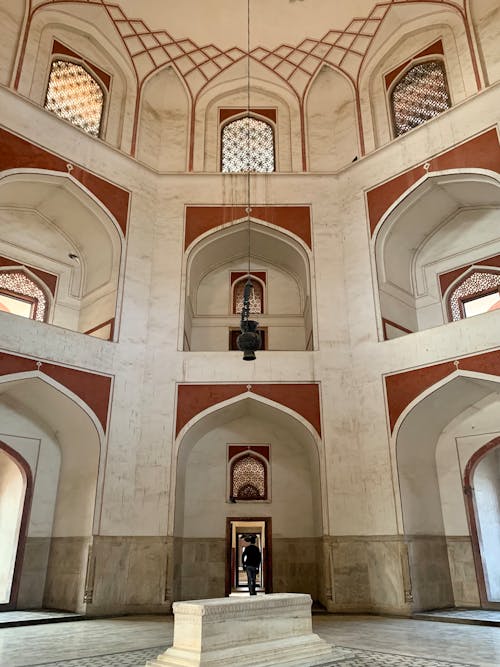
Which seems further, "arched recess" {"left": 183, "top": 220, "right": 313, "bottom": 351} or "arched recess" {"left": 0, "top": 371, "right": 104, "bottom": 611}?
"arched recess" {"left": 183, "top": 220, "right": 313, "bottom": 351}

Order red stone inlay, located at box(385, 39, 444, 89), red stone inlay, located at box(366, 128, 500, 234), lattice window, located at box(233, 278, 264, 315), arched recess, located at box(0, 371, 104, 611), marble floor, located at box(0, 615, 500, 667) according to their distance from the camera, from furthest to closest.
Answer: lattice window, located at box(233, 278, 264, 315) → red stone inlay, located at box(385, 39, 444, 89) → red stone inlay, located at box(366, 128, 500, 234) → arched recess, located at box(0, 371, 104, 611) → marble floor, located at box(0, 615, 500, 667)

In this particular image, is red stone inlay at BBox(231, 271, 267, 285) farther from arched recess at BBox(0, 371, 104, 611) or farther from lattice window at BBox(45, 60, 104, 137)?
arched recess at BBox(0, 371, 104, 611)

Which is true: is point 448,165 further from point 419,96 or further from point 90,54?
point 90,54

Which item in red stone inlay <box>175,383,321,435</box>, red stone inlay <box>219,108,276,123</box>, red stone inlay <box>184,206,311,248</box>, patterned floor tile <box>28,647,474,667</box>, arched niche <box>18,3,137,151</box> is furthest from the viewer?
red stone inlay <box>219,108,276,123</box>

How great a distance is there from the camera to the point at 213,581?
8602 mm

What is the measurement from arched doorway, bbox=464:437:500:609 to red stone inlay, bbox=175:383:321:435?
2471mm

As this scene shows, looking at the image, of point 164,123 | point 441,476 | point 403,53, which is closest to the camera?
point 441,476

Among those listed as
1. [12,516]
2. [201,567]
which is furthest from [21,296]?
[201,567]

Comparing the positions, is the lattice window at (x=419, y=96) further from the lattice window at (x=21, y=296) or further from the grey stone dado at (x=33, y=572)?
the grey stone dado at (x=33, y=572)

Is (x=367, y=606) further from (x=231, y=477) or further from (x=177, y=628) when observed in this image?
(x=177, y=628)

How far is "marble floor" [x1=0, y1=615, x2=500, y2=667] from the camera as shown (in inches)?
166

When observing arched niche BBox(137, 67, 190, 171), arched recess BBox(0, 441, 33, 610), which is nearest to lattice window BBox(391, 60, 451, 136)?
arched niche BBox(137, 67, 190, 171)

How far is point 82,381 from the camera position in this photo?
7914mm

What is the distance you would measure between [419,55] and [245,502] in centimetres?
842
